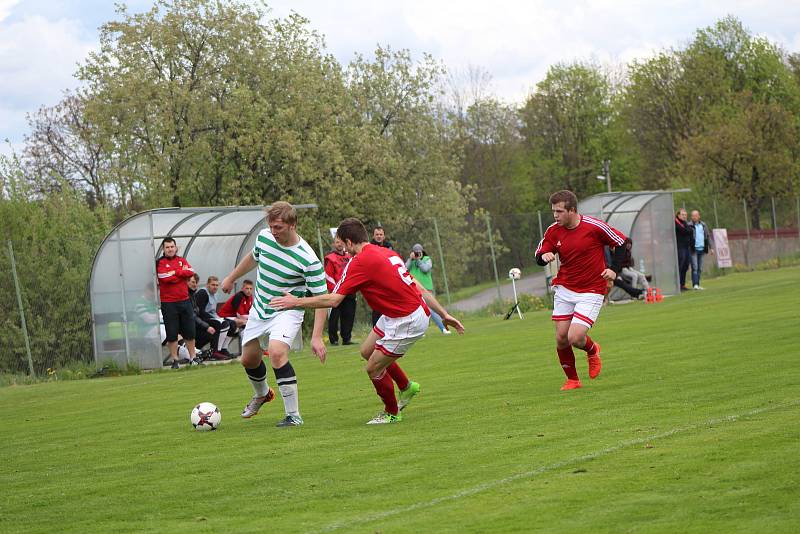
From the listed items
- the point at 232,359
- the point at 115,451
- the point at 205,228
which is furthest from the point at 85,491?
the point at 205,228

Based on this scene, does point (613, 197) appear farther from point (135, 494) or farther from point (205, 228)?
point (135, 494)

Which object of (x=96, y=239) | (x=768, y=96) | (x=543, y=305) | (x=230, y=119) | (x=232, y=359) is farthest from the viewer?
(x=768, y=96)

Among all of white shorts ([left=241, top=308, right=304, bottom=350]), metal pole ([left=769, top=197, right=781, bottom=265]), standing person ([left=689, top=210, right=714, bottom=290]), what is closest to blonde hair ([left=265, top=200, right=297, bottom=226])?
white shorts ([left=241, top=308, right=304, bottom=350])

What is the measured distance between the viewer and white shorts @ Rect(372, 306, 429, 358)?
1031 cm

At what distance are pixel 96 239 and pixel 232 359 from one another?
15.0 ft

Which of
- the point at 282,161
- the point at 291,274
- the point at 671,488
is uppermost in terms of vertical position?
the point at 282,161

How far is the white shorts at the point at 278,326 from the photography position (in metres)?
10.7

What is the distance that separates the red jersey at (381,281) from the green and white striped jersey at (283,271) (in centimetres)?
42

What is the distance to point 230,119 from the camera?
38.3 metres

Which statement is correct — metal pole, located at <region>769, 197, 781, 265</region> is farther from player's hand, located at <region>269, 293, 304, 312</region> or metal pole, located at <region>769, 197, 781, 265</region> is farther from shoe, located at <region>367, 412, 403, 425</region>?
player's hand, located at <region>269, 293, 304, 312</region>

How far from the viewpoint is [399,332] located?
33.9 ft

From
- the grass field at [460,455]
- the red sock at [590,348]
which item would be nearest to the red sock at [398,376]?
the grass field at [460,455]

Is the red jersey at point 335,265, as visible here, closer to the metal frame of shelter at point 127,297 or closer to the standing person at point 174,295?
the standing person at point 174,295

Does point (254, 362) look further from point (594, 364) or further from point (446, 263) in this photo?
point (446, 263)
